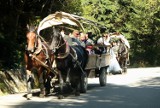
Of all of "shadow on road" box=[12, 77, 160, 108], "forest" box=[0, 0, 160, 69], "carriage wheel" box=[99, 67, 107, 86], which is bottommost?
"shadow on road" box=[12, 77, 160, 108]

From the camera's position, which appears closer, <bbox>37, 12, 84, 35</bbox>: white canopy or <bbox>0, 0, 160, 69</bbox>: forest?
<bbox>37, 12, 84, 35</bbox>: white canopy

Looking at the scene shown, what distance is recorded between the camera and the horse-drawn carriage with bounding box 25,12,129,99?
50.9 feet

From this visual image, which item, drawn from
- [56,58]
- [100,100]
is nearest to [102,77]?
[56,58]

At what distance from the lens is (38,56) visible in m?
15.6

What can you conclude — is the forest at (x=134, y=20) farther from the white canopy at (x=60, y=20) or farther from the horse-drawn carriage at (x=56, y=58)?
the white canopy at (x=60, y=20)

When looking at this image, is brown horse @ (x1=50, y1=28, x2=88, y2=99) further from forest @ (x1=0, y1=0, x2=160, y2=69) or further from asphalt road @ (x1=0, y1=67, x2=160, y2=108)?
forest @ (x1=0, y1=0, x2=160, y2=69)

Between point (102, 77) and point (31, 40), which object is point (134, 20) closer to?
point (102, 77)

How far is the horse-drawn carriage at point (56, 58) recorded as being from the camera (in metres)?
15.5

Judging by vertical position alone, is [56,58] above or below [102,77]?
above

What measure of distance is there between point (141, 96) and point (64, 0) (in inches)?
435

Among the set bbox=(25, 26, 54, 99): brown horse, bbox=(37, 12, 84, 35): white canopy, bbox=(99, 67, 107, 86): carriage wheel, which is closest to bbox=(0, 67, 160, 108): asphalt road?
bbox=(25, 26, 54, 99): brown horse

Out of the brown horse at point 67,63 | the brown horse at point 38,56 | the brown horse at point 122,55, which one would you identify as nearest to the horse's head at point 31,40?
the brown horse at point 38,56

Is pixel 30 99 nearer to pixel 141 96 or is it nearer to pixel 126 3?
pixel 141 96

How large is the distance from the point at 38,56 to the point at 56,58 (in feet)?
2.31
